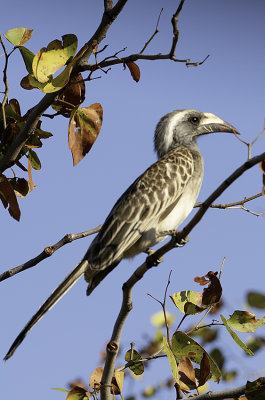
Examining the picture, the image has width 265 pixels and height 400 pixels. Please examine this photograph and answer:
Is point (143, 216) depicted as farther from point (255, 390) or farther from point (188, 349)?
point (255, 390)

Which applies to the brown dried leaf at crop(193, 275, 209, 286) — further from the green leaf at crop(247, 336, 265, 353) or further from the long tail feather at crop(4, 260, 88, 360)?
the long tail feather at crop(4, 260, 88, 360)

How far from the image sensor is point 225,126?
18.3ft

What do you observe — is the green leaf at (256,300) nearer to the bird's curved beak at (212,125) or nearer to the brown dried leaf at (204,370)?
the brown dried leaf at (204,370)

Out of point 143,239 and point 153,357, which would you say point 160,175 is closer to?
point 143,239

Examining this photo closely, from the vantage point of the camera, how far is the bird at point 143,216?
3.98m

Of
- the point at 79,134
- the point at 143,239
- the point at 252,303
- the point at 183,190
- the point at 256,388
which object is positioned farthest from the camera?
the point at 183,190

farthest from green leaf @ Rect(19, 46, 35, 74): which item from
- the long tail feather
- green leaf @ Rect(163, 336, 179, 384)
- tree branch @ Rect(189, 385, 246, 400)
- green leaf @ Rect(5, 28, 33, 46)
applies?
tree branch @ Rect(189, 385, 246, 400)

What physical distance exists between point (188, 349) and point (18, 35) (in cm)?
186

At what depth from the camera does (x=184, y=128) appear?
561 cm

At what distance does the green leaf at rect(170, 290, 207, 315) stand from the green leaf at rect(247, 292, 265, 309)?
1577mm

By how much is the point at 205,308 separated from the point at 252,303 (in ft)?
5.44

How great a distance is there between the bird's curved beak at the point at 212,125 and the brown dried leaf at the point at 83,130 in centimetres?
250

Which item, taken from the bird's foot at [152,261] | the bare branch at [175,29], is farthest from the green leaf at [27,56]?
the bird's foot at [152,261]

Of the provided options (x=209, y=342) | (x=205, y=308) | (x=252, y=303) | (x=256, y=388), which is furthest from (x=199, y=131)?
(x=252, y=303)
